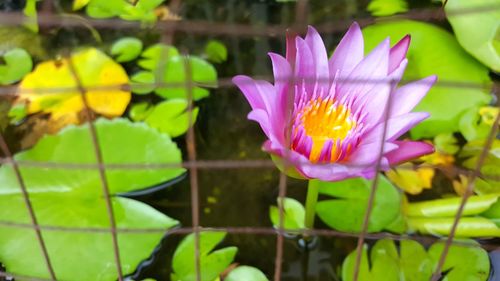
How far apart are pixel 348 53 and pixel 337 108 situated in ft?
0.23

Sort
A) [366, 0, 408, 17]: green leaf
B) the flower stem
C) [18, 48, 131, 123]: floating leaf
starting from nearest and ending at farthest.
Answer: the flower stem, [18, 48, 131, 123]: floating leaf, [366, 0, 408, 17]: green leaf

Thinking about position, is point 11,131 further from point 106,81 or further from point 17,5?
point 17,5

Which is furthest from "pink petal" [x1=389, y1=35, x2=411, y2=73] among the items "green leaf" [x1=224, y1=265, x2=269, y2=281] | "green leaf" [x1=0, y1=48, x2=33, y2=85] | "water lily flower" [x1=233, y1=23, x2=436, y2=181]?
"green leaf" [x1=0, y1=48, x2=33, y2=85]

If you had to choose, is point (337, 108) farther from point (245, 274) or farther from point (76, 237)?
point (76, 237)

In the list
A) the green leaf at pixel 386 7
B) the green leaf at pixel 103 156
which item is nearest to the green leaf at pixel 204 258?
the green leaf at pixel 103 156

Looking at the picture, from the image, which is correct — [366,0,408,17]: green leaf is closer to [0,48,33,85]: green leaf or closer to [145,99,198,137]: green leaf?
[145,99,198,137]: green leaf

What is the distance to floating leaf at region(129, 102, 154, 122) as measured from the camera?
100 centimetres

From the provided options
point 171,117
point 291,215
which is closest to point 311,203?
point 291,215

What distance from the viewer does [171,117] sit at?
0.99m

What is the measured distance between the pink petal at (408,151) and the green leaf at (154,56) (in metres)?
0.51

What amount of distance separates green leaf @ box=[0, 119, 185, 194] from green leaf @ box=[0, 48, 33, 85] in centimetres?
16

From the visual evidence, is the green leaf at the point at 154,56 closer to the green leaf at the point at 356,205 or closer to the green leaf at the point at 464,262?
the green leaf at the point at 356,205

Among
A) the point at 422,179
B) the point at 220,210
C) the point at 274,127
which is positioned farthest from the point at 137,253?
the point at 422,179

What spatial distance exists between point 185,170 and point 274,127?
1.04 ft
